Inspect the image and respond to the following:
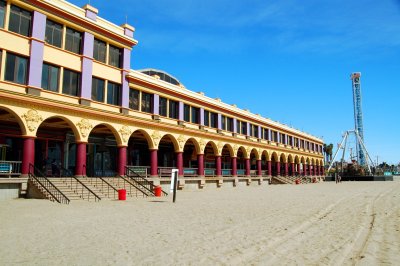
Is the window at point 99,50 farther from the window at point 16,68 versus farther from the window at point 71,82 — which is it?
the window at point 16,68

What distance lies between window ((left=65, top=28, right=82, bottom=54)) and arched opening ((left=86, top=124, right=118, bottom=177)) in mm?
7066

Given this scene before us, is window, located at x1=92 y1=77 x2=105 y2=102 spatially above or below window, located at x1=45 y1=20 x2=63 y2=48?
below

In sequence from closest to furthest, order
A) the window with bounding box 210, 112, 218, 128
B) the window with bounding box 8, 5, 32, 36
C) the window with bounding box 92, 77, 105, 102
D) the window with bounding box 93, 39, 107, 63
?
the window with bounding box 8, 5, 32, 36, the window with bounding box 92, 77, 105, 102, the window with bounding box 93, 39, 107, 63, the window with bounding box 210, 112, 218, 128

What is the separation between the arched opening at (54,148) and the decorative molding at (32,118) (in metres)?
4.28

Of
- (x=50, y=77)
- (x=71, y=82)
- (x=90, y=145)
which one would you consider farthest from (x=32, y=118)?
(x=90, y=145)

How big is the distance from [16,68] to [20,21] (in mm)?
3005

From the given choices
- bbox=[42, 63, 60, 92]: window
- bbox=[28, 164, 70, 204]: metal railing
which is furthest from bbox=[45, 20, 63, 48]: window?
bbox=[28, 164, 70, 204]: metal railing

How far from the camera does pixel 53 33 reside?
21875 mm

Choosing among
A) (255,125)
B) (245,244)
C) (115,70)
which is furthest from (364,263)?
(255,125)

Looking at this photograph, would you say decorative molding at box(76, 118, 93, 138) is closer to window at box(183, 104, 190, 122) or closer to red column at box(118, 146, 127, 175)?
red column at box(118, 146, 127, 175)

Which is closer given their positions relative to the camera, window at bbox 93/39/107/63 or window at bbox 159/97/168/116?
window at bbox 93/39/107/63

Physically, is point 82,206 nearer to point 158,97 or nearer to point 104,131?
point 104,131

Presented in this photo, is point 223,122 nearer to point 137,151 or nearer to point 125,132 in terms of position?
point 137,151

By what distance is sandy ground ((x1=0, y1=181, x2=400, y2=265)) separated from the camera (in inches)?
265
